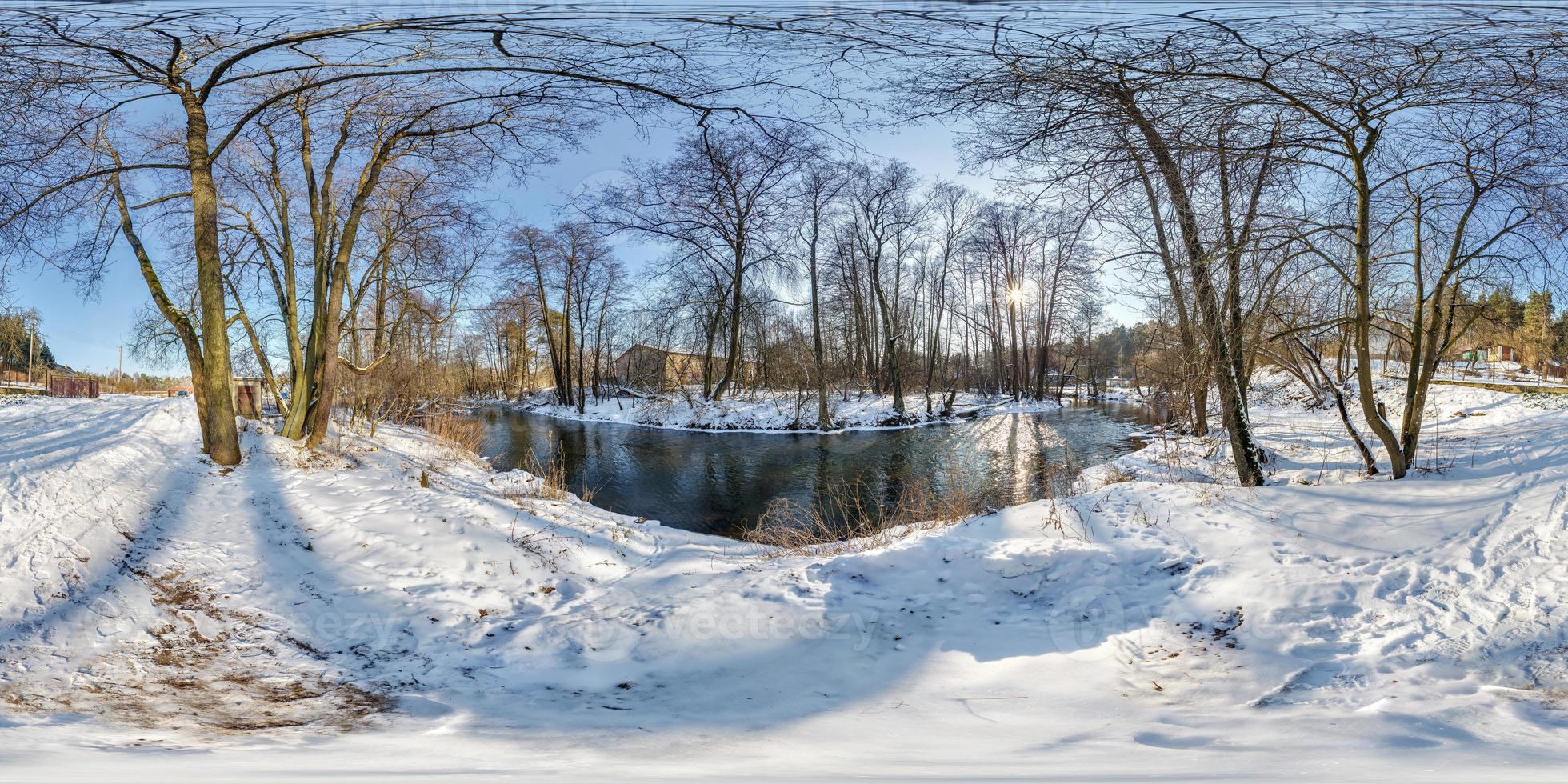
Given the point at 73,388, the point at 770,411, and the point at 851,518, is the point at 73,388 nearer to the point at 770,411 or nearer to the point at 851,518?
the point at 770,411

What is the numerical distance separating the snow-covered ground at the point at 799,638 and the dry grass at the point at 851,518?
679mm

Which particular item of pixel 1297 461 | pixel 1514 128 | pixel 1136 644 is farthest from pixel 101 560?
pixel 1297 461

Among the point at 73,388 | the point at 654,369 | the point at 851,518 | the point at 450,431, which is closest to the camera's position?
the point at 851,518

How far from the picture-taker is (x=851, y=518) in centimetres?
981

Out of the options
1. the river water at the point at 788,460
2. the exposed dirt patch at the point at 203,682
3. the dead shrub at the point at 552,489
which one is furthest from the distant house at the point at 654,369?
the exposed dirt patch at the point at 203,682

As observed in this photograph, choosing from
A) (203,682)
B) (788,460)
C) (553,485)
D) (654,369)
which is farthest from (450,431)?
(654,369)

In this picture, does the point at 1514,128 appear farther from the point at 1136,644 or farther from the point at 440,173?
the point at 440,173

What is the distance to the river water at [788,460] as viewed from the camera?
11031 mm

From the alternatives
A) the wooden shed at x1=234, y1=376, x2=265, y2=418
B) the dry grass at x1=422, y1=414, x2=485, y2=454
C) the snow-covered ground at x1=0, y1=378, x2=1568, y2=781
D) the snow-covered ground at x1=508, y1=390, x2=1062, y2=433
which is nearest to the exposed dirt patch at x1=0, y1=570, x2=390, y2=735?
the snow-covered ground at x1=0, y1=378, x2=1568, y2=781

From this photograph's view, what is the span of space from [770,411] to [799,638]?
19.3 meters

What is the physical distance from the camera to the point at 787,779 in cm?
214

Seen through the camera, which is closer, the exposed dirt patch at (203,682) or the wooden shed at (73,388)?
the exposed dirt patch at (203,682)

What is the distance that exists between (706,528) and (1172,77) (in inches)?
300

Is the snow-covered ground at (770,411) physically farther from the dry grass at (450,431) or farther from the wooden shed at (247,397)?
the wooden shed at (247,397)
